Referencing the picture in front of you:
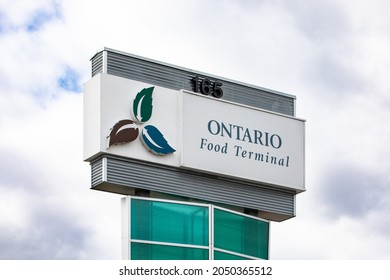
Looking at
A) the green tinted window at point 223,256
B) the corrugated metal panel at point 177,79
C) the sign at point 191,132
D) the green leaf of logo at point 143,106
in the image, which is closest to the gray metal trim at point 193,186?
the sign at point 191,132

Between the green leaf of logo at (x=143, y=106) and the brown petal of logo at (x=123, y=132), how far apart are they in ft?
0.99

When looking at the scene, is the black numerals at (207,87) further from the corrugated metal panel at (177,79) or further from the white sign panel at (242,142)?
the white sign panel at (242,142)

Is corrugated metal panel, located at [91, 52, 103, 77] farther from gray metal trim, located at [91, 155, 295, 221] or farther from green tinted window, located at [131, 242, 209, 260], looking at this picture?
green tinted window, located at [131, 242, 209, 260]

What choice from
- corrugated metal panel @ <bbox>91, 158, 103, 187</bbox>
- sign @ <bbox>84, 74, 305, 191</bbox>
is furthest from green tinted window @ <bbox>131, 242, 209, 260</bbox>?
sign @ <bbox>84, 74, 305, 191</bbox>

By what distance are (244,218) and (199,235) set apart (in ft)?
7.22

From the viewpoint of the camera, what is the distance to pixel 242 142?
45938mm

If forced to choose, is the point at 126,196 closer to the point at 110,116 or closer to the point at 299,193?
the point at 110,116

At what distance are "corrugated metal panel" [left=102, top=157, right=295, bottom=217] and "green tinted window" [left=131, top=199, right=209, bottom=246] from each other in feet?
1.56

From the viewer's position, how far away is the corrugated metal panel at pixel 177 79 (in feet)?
143

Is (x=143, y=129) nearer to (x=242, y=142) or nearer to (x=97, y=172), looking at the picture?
(x=97, y=172)

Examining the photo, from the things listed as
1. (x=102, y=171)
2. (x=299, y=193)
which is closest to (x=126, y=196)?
(x=102, y=171)

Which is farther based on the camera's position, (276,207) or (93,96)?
(276,207)

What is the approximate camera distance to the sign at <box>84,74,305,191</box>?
141 feet

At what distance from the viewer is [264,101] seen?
155 ft
